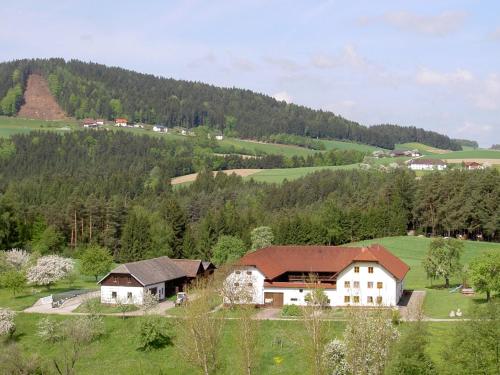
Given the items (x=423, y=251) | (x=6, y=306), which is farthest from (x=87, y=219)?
(x=423, y=251)

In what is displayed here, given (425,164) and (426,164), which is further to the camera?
(425,164)

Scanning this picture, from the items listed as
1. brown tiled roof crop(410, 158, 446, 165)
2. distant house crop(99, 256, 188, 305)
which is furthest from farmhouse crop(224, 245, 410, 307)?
brown tiled roof crop(410, 158, 446, 165)

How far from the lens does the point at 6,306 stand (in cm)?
6438

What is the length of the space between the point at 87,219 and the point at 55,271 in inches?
1350

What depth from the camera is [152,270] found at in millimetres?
67125

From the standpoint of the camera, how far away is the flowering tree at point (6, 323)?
5519 centimetres

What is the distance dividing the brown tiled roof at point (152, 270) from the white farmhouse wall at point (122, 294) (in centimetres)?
118

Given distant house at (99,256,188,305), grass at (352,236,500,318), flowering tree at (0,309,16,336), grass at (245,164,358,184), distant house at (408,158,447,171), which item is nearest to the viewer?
flowering tree at (0,309,16,336)

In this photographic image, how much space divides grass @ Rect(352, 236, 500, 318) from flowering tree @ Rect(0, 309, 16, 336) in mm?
33509

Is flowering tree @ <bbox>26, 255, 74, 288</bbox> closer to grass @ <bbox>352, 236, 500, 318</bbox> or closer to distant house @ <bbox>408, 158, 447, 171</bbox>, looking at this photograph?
grass @ <bbox>352, 236, 500, 318</bbox>

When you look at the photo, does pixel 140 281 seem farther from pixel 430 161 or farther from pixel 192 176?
pixel 430 161

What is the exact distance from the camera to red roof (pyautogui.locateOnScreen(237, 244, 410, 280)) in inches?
2466

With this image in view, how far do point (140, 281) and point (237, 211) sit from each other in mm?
52597

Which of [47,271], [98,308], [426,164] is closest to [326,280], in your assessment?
[98,308]
